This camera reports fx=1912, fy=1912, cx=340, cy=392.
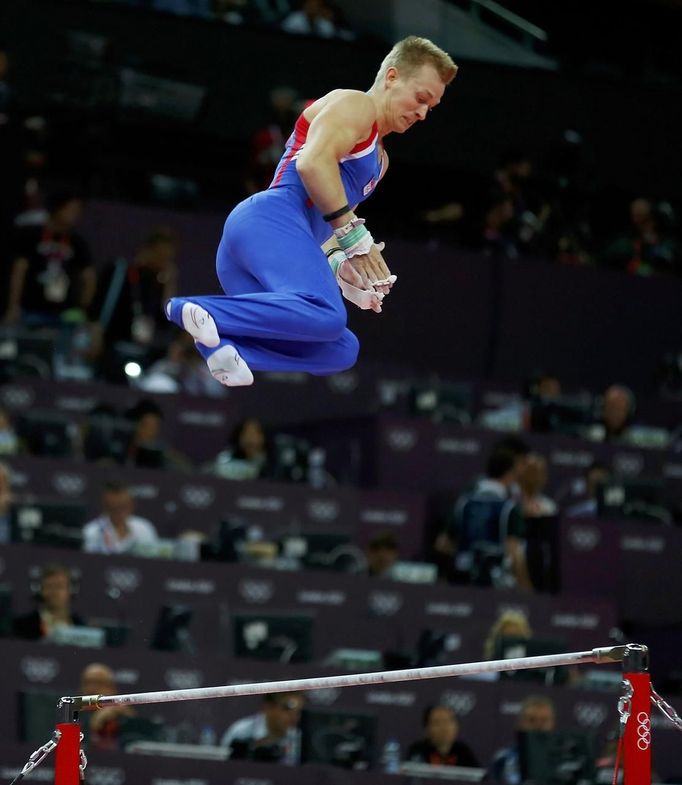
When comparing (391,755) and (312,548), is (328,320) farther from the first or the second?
(312,548)

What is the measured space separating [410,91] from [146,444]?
5984mm

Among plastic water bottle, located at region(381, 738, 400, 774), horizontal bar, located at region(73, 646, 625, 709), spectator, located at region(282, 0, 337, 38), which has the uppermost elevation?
spectator, located at region(282, 0, 337, 38)

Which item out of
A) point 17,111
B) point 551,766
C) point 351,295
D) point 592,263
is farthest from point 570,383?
point 351,295

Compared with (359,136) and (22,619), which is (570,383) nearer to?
(22,619)

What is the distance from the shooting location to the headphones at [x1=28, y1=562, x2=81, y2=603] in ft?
34.1

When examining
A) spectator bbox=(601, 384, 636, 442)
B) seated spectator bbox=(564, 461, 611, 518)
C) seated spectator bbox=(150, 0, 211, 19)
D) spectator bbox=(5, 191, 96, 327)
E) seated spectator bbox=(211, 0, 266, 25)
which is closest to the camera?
seated spectator bbox=(564, 461, 611, 518)

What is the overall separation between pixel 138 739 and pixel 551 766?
6.94 ft

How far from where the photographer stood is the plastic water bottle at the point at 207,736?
10047mm

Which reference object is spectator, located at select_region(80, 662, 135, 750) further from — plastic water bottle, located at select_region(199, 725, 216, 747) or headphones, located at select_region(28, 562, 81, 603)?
headphones, located at select_region(28, 562, 81, 603)

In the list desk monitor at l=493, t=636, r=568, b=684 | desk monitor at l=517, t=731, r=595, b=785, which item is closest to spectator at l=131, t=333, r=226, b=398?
desk monitor at l=493, t=636, r=568, b=684

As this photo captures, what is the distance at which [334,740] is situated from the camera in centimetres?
953

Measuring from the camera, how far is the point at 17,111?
14742 mm

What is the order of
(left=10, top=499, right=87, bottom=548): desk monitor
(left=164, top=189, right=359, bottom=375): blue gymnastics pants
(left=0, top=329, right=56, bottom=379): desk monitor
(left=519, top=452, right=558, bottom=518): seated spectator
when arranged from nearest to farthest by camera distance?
(left=164, top=189, right=359, bottom=375): blue gymnastics pants → (left=10, top=499, right=87, bottom=548): desk monitor → (left=519, top=452, right=558, bottom=518): seated spectator → (left=0, top=329, right=56, bottom=379): desk monitor

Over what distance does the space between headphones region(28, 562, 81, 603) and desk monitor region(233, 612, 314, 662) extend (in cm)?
95
